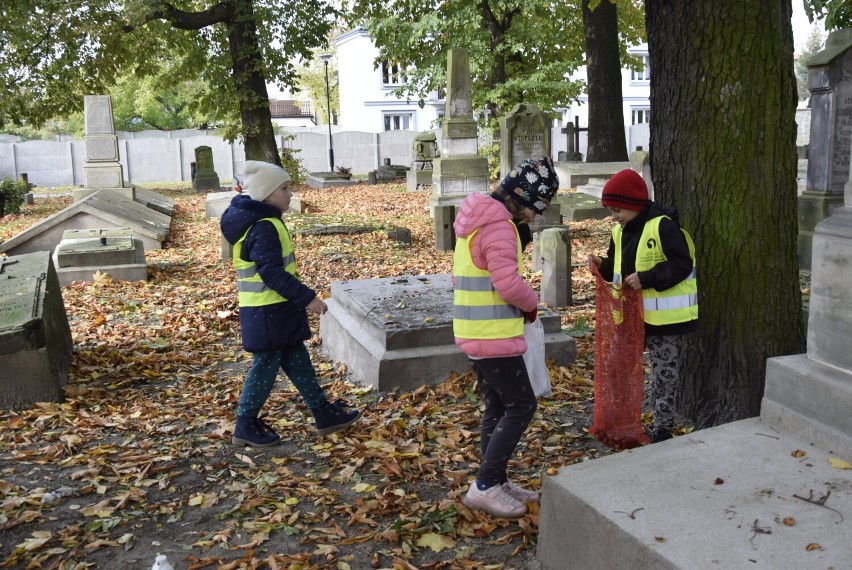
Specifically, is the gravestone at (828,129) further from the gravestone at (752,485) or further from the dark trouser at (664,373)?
the gravestone at (752,485)

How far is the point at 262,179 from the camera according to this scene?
454cm

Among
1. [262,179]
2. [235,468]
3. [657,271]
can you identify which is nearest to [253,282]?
[262,179]

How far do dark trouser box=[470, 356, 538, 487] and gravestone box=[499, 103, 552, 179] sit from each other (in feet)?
39.6

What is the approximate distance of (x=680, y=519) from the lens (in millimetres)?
2754

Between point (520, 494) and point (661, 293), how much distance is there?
4.13ft

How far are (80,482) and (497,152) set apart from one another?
22790 mm

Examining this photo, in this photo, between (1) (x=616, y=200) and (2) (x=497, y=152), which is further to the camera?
(2) (x=497, y=152)

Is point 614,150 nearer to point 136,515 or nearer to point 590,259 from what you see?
point 590,259

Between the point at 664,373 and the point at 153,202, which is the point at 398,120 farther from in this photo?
the point at 664,373

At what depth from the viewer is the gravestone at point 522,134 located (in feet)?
50.9

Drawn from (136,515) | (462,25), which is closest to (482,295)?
(136,515)

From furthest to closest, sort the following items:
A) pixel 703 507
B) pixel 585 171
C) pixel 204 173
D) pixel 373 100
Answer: pixel 373 100 → pixel 204 173 → pixel 585 171 → pixel 703 507

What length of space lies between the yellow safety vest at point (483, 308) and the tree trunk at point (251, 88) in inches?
736

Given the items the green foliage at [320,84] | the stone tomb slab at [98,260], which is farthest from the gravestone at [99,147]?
A: the green foliage at [320,84]
